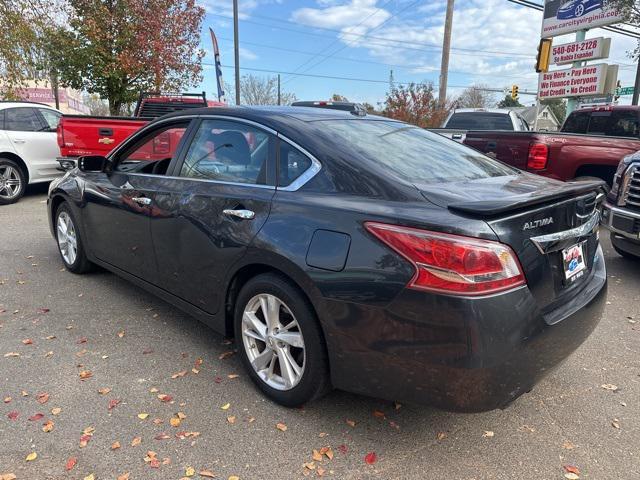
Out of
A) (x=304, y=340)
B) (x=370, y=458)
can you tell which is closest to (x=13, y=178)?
(x=304, y=340)

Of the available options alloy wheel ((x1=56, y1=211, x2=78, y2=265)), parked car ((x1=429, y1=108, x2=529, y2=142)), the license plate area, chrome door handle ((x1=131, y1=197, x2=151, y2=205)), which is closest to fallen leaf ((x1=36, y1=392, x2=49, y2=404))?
chrome door handle ((x1=131, y1=197, x2=151, y2=205))

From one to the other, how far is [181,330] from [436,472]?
7.35 feet

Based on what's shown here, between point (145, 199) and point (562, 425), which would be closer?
point (562, 425)

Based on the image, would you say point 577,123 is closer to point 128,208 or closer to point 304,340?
point 128,208

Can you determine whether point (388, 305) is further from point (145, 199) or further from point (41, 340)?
point (41, 340)

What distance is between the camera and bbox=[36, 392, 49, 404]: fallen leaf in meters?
2.87

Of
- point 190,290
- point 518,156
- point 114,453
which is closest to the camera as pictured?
point 114,453

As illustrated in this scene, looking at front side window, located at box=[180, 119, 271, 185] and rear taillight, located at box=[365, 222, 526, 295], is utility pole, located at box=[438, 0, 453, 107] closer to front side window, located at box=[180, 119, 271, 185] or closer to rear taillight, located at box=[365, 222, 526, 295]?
front side window, located at box=[180, 119, 271, 185]

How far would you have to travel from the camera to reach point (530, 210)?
7.48 feet

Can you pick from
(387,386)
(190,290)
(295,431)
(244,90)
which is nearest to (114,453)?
(295,431)

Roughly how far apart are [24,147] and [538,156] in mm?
8645

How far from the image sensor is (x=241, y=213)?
2889 mm

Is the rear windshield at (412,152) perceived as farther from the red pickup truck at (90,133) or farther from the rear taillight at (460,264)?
the red pickup truck at (90,133)

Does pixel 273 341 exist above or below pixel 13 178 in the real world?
below
